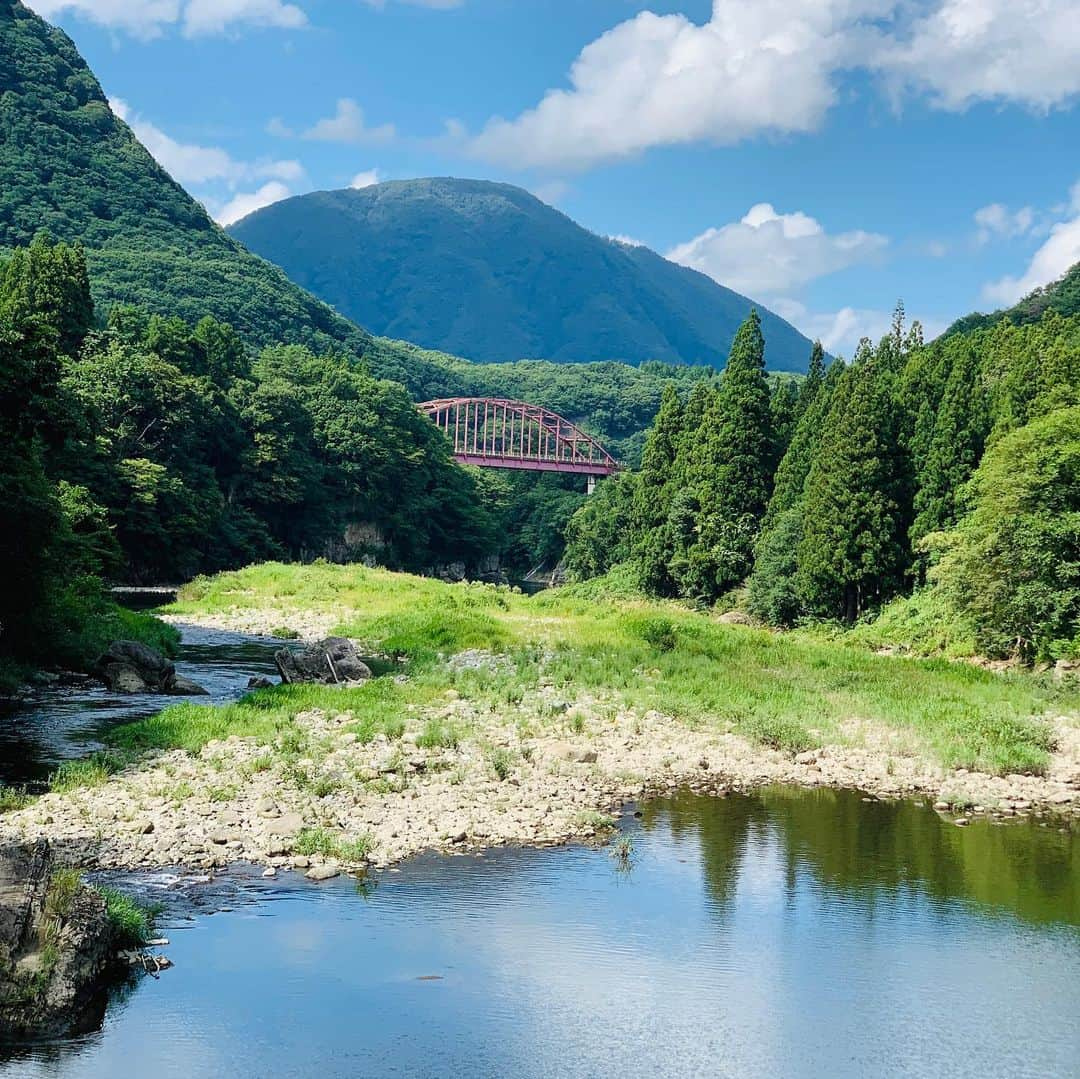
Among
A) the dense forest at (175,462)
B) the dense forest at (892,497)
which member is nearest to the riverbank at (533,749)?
the dense forest at (892,497)

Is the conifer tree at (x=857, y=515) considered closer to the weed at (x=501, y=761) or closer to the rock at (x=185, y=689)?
the rock at (x=185, y=689)

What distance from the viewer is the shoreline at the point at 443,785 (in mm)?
17859

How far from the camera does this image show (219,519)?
3167 inches

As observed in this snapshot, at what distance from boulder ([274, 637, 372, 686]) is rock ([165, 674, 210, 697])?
2.49 metres

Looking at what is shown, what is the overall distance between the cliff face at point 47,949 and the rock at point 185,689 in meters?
16.7

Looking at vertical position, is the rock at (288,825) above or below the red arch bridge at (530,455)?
below

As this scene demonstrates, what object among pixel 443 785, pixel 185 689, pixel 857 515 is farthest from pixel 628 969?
pixel 857 515

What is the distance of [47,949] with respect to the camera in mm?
12914

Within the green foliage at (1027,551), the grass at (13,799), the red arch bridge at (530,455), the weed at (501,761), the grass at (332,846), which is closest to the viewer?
the grass at (332,846)

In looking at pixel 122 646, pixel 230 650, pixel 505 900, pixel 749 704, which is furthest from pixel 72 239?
pixel 505 900

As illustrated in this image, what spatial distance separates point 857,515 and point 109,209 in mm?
113792

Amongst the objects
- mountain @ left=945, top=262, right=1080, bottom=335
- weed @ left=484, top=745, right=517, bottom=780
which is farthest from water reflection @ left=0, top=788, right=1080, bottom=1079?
mountain @ left=945, top=262, right=1080, bottom=335

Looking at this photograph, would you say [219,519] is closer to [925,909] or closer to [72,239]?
[72,239]

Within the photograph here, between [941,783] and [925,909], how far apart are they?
22.2 feet
